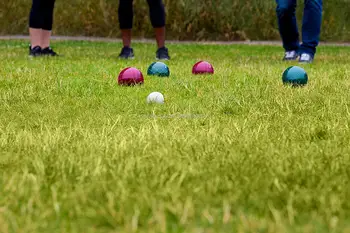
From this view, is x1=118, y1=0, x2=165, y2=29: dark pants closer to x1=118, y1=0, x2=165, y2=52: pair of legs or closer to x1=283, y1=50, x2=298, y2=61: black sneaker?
x1=118, y1=0, x2=165, y2=52: pair of legs

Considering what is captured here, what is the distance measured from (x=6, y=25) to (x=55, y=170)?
1246 cm

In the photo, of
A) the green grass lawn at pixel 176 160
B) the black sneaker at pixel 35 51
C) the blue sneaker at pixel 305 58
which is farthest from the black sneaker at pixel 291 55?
the green grass lawn at pixel 176 160

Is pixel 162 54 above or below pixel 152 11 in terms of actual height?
below

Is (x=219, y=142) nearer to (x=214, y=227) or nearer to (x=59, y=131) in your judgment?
(x=59, y=131)

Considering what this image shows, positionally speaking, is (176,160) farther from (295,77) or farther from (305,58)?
(305,58)

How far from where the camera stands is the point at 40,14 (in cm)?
813

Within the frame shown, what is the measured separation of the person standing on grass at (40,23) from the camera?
320 inches

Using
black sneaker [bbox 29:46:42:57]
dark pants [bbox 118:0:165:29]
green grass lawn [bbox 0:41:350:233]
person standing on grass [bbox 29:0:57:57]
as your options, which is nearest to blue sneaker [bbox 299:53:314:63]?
dark pants [bbox 118:0:165:29]

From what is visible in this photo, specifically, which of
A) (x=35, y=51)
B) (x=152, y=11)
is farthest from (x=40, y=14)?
(x=152, y=11)

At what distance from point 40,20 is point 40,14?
0.23 feet

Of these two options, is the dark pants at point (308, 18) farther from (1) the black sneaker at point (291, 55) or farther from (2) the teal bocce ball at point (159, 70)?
(2) the teal bocce ball at point (159, 70)

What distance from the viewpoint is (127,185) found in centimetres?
218

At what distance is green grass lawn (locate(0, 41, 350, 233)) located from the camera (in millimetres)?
1878

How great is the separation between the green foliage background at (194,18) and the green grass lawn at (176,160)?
8.93m
